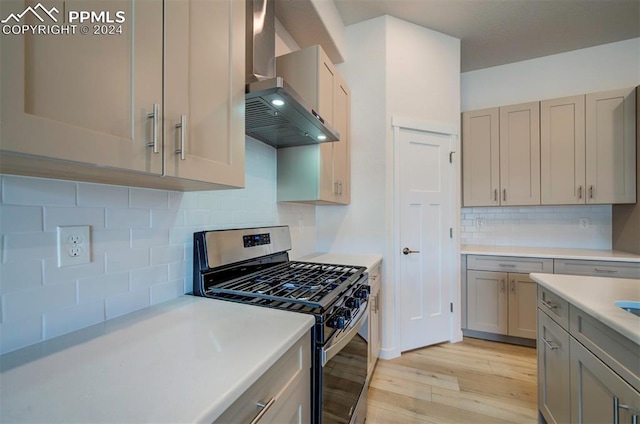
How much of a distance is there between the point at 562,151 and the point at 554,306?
2186mm

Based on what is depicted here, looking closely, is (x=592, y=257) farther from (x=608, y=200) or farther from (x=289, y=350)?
(x=289, y=350)

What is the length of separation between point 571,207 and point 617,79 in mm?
1417

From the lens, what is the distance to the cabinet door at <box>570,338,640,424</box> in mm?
900

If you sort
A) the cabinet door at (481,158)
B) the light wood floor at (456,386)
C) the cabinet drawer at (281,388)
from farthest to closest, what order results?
the cabinet door at (481,158)
the light wood floor at (456,386)
the cabinet drawer at (281,388)

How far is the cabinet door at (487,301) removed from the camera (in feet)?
8.83

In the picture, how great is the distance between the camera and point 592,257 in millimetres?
2414

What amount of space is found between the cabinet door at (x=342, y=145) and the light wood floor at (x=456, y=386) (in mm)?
1484

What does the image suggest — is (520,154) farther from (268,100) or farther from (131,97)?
(131,97)

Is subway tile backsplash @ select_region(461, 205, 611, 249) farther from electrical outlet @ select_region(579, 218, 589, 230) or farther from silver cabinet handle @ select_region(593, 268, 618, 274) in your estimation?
silver cabinet handle @ select_region(593, 268, 618, 274)

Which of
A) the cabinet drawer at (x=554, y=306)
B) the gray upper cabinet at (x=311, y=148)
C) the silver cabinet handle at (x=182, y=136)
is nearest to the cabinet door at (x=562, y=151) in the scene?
the cabinet drawer at (x=554, y=306)

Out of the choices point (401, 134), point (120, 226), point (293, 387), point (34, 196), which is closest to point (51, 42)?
point (34, 196)

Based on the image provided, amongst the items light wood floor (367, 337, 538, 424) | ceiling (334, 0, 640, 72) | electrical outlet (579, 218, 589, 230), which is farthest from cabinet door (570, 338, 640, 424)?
ceiling (334, 0, 640, 72)

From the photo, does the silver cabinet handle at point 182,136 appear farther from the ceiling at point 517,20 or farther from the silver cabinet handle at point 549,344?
the ceiling at point 517,20

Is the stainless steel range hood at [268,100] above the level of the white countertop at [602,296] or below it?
above
